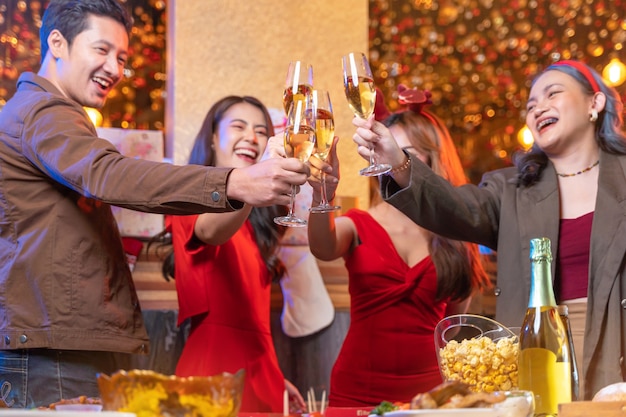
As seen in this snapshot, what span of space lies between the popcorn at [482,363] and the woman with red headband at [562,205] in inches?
23.8

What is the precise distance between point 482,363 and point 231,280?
1.24 m

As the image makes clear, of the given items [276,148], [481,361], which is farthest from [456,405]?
[276,148]

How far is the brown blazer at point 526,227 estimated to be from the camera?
1939 mm

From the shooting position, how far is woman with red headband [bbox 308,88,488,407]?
7.84 ft

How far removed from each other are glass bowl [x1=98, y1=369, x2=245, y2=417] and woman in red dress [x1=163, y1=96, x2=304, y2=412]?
132 cm

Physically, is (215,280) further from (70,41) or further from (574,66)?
(574,66)

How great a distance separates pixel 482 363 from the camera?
1340 mm

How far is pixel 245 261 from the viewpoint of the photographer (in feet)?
8.32

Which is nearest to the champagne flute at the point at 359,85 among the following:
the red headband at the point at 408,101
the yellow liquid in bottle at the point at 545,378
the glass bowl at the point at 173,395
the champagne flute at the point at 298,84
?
the champagne flute at the point at 298,84

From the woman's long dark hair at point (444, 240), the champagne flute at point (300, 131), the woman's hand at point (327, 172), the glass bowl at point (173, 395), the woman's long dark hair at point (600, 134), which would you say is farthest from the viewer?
the woman's long dark hair at point (444, 240)

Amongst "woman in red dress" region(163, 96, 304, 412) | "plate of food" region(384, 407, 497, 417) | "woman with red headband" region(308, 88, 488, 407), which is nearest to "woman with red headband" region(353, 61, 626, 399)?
"woman with red headband" region(308, 88, 488, 407)

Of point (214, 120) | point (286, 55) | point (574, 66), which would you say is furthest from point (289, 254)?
point (574, 66)

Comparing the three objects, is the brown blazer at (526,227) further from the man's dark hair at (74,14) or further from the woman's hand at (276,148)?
the man's dark hair at (74,14)

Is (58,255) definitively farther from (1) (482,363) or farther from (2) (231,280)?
(1) (482,363)
